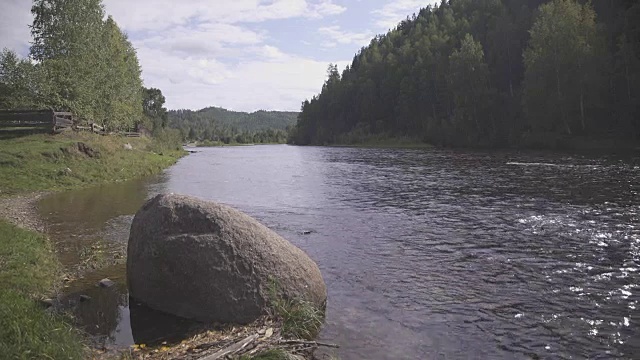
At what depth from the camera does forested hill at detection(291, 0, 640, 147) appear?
69500mm

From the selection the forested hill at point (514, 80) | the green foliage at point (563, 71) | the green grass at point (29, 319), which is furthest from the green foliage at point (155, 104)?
the green grass at point (29, 319)

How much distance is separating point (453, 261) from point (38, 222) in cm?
1726

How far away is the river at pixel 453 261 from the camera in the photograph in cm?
986

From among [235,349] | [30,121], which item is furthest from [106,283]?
[30,121]

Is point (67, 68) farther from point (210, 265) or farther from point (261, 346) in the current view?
point (261, 346)

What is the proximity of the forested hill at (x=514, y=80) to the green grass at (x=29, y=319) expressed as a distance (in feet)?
244

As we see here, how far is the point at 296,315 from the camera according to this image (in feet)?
33.3

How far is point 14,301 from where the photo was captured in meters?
8.57

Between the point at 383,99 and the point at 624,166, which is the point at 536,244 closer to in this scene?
the point at 624,166

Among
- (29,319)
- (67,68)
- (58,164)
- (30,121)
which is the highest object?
(67,68)

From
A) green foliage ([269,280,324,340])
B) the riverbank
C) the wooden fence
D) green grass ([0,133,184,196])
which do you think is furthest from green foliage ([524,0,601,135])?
green foliage ([269,280,324,340])

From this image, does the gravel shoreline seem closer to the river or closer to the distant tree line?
the river

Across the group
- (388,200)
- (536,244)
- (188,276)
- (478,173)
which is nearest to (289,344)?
(188,276)

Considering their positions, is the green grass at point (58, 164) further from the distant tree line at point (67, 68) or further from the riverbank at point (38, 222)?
the distant tree line at point (67, 68)
